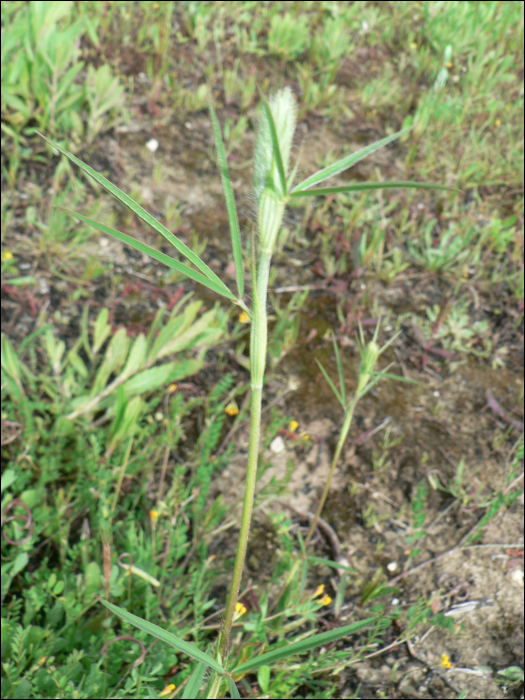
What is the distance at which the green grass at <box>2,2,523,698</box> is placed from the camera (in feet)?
4.37

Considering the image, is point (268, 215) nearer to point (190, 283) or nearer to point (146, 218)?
point (146, 218)

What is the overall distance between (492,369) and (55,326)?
5.83ft

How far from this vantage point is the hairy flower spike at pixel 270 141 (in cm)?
57

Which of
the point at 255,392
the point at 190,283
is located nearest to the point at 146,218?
the point at 255,392

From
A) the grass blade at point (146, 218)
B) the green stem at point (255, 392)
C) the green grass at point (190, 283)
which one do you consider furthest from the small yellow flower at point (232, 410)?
the grass blade at point (146, 218)

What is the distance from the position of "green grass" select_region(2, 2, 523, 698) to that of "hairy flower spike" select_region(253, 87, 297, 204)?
159 mm

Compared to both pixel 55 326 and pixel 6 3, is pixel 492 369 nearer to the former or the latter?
pixel 55 326

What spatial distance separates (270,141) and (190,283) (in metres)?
1.86

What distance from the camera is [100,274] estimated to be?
226 centimetres

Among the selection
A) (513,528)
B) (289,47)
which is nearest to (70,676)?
(513,528)

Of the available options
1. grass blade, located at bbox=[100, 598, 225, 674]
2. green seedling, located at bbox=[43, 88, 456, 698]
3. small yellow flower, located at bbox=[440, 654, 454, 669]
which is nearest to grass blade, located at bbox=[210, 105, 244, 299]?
Result: green seedling, located at bbox=[43, 88, 456, 698]

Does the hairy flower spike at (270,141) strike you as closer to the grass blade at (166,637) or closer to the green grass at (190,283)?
the green grass at (190,283)

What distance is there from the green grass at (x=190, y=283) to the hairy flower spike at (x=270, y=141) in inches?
6.3

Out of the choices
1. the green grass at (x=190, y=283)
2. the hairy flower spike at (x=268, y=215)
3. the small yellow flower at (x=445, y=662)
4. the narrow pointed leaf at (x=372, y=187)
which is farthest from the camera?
the small yellow flower at (x=445, y=662)
